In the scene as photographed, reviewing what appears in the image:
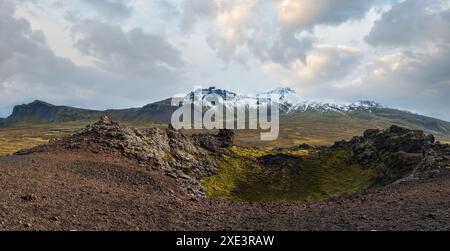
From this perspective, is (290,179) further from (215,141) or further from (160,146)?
(160,146)

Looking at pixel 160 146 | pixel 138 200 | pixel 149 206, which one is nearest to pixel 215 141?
pixel 160 146

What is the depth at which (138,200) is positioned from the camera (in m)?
31.4

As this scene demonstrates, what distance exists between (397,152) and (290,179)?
1687 centimetres

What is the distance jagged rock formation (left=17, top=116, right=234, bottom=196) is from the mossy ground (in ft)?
9.74

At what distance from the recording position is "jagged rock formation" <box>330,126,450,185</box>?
5581 centimetres

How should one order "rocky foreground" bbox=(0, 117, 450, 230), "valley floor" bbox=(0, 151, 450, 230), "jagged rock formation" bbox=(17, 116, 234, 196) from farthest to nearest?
"jagged rock formation" bbox=(17, 116, 234, 196) → "rocky foreground" bbox=(0, 117, 450, 230) → "valley floor" bbox=(0, 151, 450, 230)

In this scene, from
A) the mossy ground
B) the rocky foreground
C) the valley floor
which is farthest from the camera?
the mossy ground


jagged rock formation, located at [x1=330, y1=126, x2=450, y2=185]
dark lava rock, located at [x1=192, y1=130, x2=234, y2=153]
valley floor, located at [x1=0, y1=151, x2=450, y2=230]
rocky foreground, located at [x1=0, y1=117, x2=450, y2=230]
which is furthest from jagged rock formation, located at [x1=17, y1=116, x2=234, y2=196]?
jagged rock formation, located at [x1=330, y1=126, x2=450, y2=185]

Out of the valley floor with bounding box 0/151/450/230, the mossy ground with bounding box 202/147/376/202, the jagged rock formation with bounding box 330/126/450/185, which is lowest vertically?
the mossy ground with bounding box 202/147/376/202

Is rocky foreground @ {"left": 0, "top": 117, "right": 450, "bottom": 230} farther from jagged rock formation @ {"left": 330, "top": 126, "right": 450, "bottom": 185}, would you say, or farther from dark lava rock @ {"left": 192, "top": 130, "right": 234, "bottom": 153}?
dark lava rock @ {"left": 192, "top": 130, "right": 234, "bottom": 153}

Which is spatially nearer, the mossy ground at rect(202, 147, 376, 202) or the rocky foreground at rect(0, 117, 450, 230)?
the rocky foreground at rect(0, 117, 450, 230)

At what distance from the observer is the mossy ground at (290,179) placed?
65.2m
